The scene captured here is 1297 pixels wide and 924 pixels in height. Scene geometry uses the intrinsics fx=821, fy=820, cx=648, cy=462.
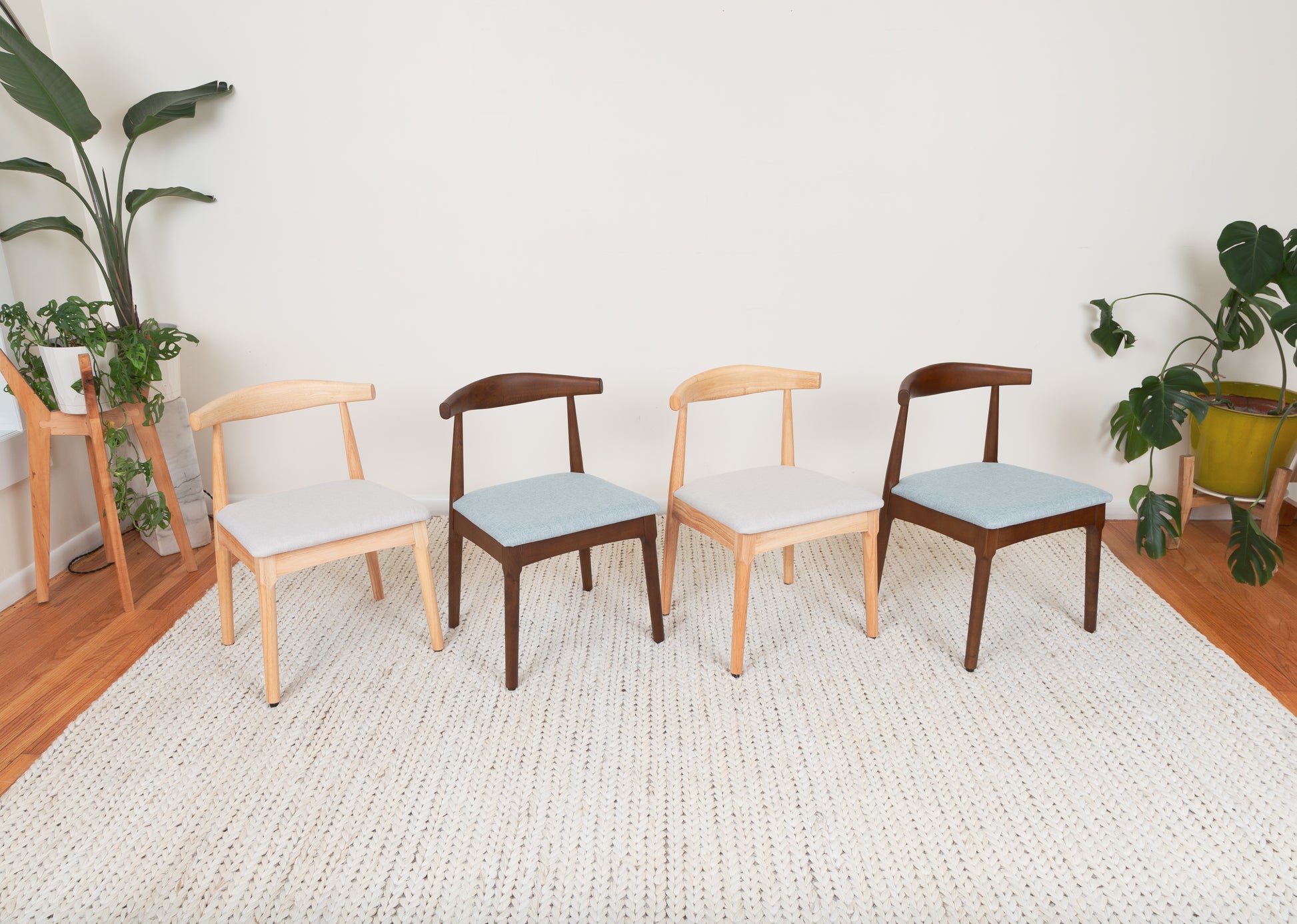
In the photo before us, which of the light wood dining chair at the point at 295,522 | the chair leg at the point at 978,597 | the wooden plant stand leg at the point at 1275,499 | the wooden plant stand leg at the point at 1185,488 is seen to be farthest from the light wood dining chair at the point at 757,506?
the wooden plant stand leg at the point at 1275,499

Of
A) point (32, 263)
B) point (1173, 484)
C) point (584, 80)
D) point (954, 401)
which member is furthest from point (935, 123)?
point (32, 263)

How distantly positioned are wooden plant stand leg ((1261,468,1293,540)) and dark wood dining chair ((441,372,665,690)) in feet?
7.17

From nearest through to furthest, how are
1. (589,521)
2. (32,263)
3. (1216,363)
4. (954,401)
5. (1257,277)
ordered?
1. (589,521)
2. (1257,277)
3. (32,263)
4. (1216,363)
5. (954,401)

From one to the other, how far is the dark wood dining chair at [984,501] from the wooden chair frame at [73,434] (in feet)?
7.49

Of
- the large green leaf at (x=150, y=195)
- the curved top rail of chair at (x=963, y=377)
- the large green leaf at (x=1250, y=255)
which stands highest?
the large green leaf at (x=150, y=195)

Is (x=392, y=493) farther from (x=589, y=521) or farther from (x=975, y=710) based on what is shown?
(x=975, y=710)

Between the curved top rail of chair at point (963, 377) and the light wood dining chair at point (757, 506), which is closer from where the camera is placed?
the light wood dining chair at point (757, 506)

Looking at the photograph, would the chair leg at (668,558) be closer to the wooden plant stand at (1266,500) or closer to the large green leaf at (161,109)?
the wooden plant stand at (1266,500)

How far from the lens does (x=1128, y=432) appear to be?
2887mm

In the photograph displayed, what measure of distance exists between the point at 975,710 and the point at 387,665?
151 centimetres

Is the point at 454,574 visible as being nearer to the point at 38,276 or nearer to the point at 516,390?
the point at 516,390

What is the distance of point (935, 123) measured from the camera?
285 cm

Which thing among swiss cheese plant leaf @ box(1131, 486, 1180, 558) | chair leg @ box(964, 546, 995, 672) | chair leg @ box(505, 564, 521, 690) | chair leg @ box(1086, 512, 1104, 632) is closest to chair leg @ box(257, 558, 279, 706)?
chair leg @ box(505, 564, 521, 690)

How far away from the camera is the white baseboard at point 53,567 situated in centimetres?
254
